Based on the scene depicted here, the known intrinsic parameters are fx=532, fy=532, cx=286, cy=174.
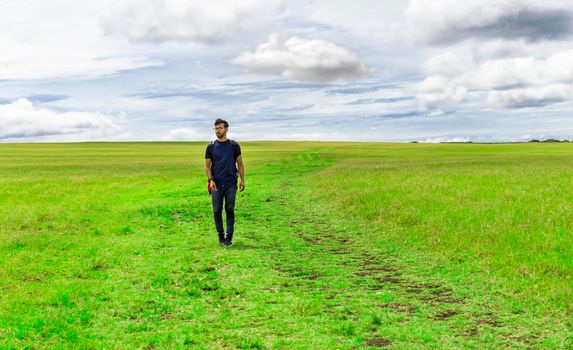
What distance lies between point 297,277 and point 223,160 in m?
4.62

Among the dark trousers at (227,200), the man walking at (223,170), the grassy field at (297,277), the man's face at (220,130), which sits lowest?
the grassy field at (297,277)

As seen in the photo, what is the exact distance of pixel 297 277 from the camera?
1121 centimetres

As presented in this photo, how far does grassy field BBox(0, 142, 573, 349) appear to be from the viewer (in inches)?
303

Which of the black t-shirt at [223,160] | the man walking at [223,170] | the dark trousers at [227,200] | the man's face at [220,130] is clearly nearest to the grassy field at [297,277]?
the dark trousers at [227,200]

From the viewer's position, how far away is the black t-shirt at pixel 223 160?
1451 cm

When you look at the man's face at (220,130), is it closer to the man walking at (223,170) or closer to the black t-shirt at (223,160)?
the man walking at (223,170)

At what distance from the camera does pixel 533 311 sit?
865 centimetres

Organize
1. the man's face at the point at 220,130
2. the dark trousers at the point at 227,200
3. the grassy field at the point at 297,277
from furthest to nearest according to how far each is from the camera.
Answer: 1. the dark trousers at the point at 227,200
2. the man's face at the point at 220,130
3. the grassy field at the point at 297,277

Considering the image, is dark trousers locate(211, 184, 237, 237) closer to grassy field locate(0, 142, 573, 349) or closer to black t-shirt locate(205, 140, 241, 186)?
black t-shirt locate(205, 140, 241, 186)

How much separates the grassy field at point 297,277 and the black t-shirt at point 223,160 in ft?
6.33

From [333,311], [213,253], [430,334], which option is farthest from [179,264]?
[430,334]

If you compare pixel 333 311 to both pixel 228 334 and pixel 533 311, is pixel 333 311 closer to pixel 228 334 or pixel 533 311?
pixel 228 334

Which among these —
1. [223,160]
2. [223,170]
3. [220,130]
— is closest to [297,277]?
[223,170]

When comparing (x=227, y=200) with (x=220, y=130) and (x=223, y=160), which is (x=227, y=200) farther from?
(x=220, y=130)
